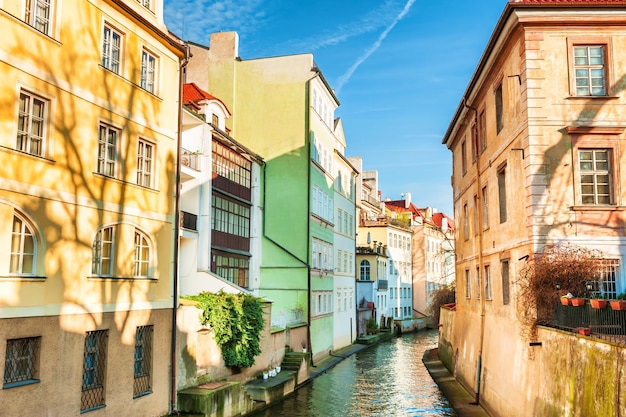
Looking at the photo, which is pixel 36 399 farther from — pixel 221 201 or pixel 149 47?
pixel 221 201

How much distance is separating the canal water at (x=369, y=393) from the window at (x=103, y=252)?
27.0ft

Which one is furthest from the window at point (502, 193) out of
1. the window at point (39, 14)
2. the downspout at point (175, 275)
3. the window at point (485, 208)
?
the window at point (39, 14)

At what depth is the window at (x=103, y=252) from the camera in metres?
14.0

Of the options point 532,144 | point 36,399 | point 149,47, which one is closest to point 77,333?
point 36,399

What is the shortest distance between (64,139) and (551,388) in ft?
39.2

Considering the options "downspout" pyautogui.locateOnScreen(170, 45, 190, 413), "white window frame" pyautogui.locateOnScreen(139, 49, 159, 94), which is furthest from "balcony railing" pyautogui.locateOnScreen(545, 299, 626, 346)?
"white window frame" pyautogui.locateOnScreen(139, 49, 159, 94)

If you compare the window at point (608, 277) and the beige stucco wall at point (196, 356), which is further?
the beige stucco wall at point (196, 356)

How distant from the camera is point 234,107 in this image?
32844mm

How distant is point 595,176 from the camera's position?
15148 millimetres

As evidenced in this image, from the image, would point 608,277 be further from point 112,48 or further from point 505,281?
point 112,48

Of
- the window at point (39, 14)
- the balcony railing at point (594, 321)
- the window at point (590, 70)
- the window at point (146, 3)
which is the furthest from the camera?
the window at point (146, 3)

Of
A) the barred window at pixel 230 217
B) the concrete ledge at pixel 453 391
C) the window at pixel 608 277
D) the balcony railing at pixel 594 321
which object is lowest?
the concrete ledge at pixel 453 391

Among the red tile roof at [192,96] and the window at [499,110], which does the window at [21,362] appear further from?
the red tile roof at [192,96]

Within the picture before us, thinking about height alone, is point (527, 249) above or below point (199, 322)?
above
